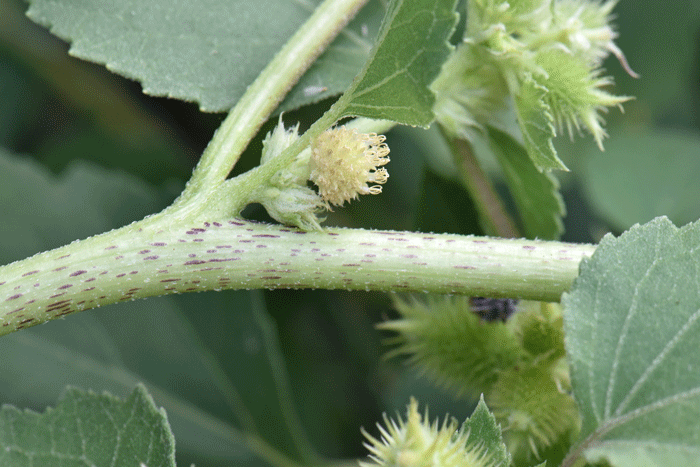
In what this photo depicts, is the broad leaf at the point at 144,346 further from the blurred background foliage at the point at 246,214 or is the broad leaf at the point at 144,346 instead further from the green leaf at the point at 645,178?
the green leaf at the point at 645,178

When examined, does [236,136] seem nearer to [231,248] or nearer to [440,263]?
[231,248]

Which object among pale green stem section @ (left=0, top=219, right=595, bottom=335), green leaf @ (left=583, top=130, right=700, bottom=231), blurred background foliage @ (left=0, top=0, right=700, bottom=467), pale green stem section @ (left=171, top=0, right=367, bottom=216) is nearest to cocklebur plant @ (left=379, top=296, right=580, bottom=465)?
pale green stem section @ (left=0, top=219, right=595, bottom=335)

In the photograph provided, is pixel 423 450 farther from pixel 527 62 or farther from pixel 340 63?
pixel 340 63

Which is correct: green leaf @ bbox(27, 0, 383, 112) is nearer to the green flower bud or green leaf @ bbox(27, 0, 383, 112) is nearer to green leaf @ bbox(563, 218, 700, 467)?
the green flower bud

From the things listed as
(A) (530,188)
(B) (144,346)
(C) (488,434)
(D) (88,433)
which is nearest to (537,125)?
(A) (530,188)

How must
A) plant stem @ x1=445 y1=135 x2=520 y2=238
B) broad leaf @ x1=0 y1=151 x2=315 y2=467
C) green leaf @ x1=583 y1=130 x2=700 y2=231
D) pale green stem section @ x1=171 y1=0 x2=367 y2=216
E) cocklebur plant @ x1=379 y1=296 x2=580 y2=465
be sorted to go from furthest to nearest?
1. green leaf @ x1=583 y1=130 x2=700 y2=231
2. broad leaf @ x1=0 y1=151 x2=315 y2=467
3. plant stem @ x1=445 y1=135 x2=520 y2=238
4. cocklebur plant @ x1=379 y1=296 x2=580 y2=465
5. pale green stem section @ x1=171 y1=0 x2=367 y2=216
